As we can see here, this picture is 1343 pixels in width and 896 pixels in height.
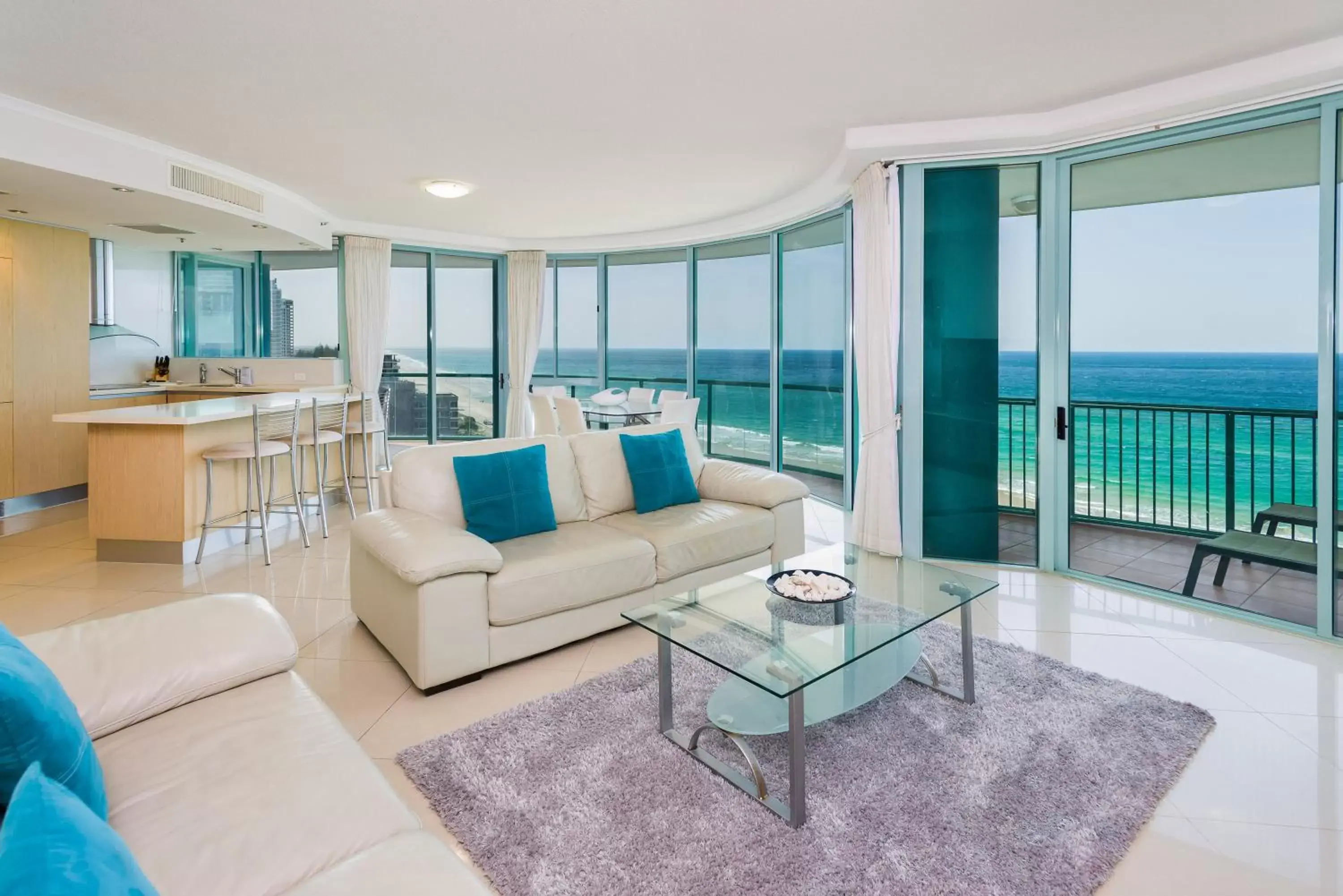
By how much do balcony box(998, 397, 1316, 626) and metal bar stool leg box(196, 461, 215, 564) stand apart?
4934 mm

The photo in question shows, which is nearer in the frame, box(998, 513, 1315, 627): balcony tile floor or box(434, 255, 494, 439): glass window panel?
box(998, 513, 1315, 627): balcony tile floor

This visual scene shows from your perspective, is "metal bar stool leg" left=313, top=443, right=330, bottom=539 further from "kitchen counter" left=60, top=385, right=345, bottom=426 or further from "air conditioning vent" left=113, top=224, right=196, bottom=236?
"air conditioning vent" left=113, top=224, right=196, bottom=236

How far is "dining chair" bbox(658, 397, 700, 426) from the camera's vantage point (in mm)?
6441

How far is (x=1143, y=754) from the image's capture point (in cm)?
223

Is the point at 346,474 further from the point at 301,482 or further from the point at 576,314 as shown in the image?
the point at 576,314

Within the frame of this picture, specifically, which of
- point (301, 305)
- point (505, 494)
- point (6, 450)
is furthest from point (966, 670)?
point (301, 305)

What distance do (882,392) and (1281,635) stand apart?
2.30 metres

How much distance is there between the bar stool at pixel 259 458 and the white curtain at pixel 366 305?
2.28 metres

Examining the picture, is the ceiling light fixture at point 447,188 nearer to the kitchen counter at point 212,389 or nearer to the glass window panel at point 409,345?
the kitchen counter at point 212,389

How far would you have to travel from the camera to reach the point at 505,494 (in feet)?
10.6

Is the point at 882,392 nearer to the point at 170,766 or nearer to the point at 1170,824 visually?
the point at 1170,824

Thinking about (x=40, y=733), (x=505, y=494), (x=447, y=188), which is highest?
(x=447, y=188)

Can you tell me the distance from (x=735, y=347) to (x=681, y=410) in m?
1.28

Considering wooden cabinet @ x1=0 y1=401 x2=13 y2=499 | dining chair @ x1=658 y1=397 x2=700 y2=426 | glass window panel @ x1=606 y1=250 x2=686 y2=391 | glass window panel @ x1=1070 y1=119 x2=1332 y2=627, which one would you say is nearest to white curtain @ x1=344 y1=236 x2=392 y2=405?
glass window panel @ x1=606 y1=250 x2=686 y2=391
